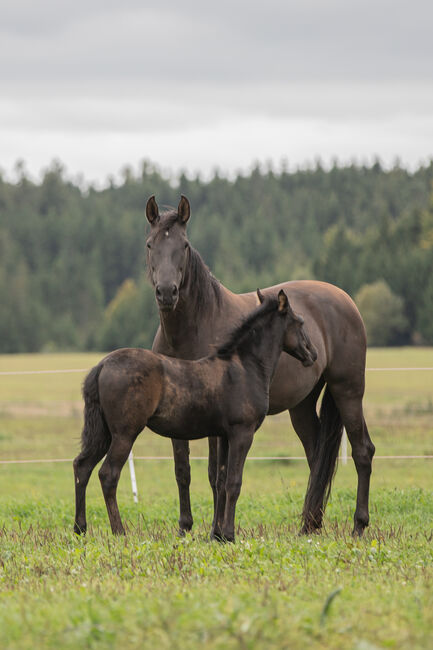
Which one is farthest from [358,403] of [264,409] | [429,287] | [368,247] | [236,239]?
[236,239]

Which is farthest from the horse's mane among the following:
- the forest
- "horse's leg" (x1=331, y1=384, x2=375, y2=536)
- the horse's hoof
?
the forest

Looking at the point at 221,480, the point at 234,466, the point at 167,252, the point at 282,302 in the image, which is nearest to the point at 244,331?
the point at 282,302

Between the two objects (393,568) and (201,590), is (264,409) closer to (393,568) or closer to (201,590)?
(393,568)

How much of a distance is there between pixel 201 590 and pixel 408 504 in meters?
5.66

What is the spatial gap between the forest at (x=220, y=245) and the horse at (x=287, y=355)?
7088 cm

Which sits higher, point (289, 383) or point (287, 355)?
point (287, 355)

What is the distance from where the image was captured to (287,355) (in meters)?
→ 7.96

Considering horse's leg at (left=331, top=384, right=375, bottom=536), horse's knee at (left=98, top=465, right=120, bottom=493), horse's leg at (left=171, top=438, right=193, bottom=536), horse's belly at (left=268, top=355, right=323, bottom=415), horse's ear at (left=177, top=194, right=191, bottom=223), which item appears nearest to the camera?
horse's knee at (left=98, top=465, right=120, bottom=493)

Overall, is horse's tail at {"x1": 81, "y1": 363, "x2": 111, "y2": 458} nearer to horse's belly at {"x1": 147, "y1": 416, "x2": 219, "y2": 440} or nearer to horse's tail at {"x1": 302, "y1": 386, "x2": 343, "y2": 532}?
horse's belly at {"x1": 147, "y1": 416, "x2": 219, "y2": 440}

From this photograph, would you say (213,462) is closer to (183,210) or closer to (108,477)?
(108,477)

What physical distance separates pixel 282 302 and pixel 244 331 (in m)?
0.41

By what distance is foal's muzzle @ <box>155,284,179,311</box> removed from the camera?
684 cm

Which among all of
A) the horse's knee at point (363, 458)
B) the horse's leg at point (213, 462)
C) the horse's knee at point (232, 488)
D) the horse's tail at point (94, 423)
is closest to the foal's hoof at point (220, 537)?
the horse's knee at point (232, 488)

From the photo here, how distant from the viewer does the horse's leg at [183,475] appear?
24.8ft
